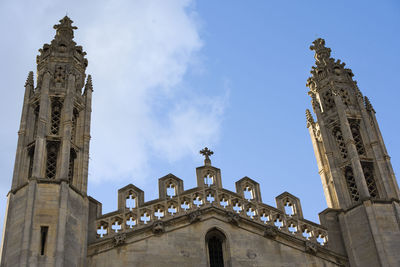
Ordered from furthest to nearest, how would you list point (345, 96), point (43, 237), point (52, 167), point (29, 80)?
point (345, 96) < point (29, 80) < point (52, 167) < point (43, 237)

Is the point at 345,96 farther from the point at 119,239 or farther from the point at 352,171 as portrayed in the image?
the point at 119,239

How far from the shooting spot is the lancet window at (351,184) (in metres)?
22.5

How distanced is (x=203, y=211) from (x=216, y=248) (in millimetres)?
1203

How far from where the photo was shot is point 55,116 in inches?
877

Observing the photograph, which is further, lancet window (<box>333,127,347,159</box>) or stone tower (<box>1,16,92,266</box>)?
lancet window (<box>333,127,347,159</box>)

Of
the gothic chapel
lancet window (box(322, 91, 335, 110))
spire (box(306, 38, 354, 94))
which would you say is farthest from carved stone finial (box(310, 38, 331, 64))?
the gothic chapel

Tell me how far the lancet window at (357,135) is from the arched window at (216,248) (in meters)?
6.21

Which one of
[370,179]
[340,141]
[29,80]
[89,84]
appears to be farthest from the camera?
[89,84]

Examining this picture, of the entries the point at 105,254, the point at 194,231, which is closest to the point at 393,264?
the point at 194,231

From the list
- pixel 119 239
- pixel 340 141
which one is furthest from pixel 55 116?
pixel 340 141

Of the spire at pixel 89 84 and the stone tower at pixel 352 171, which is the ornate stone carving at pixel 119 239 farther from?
the stone tower at pixel 352 171

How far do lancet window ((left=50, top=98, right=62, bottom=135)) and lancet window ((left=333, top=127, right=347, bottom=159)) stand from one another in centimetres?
963

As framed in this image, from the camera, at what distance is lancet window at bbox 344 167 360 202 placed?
2248 cm

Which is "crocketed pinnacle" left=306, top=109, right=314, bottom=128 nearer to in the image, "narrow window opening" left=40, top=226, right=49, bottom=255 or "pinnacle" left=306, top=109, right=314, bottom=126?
"pinnacle" left=306, top=109, right=314, bottom=126
